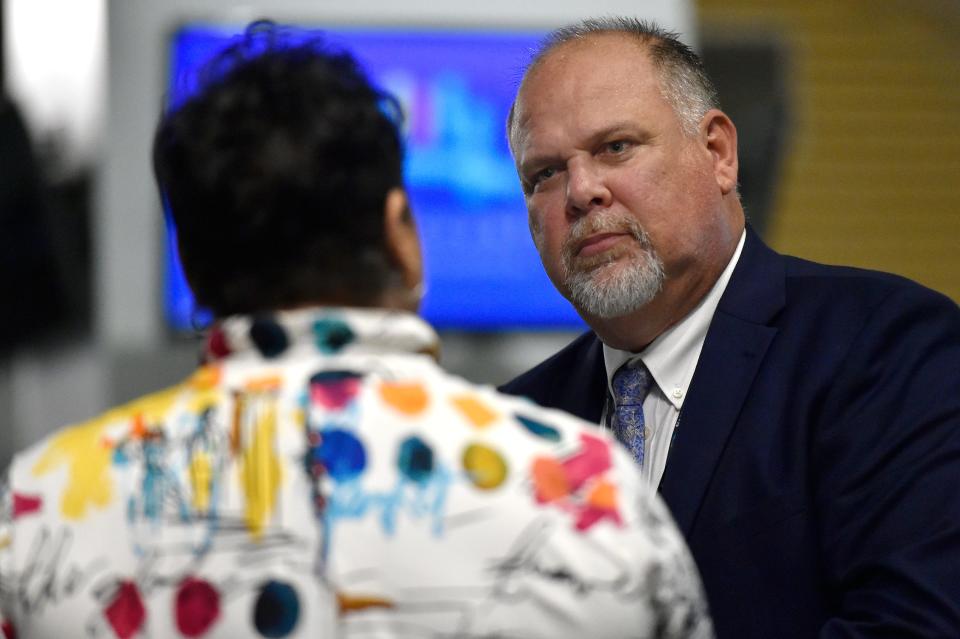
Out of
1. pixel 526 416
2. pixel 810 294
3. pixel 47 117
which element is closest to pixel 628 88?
pixel 810 294

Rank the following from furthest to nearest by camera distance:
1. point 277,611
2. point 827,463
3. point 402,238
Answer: point 827,463 → point 402,238 → point 277,611

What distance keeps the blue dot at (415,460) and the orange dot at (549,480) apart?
3.5 inches

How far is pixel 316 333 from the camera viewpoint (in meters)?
1.12

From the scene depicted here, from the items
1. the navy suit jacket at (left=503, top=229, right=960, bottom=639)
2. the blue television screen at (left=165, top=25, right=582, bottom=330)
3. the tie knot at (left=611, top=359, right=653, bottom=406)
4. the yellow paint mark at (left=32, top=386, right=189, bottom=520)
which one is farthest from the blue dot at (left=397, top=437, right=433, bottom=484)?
the blue television screen at (left=165, top=25, right=582, bottom=330)

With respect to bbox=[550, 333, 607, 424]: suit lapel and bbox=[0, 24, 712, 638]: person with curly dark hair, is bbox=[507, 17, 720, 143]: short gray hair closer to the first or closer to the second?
bbox=[550, 333, 607, 424]: suit lapel

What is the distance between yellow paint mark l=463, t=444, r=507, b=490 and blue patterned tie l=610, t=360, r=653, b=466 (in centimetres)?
89

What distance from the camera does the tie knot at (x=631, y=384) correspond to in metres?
2.04

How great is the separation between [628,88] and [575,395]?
1.65 ft

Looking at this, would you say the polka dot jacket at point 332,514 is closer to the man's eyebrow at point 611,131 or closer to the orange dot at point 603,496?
the orange dot at point 603,496

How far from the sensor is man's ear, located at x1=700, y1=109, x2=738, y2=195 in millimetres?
2184

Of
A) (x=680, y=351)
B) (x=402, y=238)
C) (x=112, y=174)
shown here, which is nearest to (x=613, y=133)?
(x=680, y=351)

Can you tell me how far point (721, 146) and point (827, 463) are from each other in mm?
668

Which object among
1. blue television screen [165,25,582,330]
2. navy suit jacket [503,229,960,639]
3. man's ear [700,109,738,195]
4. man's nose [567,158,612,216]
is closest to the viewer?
navy suit jacket [503,229,960,639]

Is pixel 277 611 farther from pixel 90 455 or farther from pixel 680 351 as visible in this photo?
pixel 680 351
